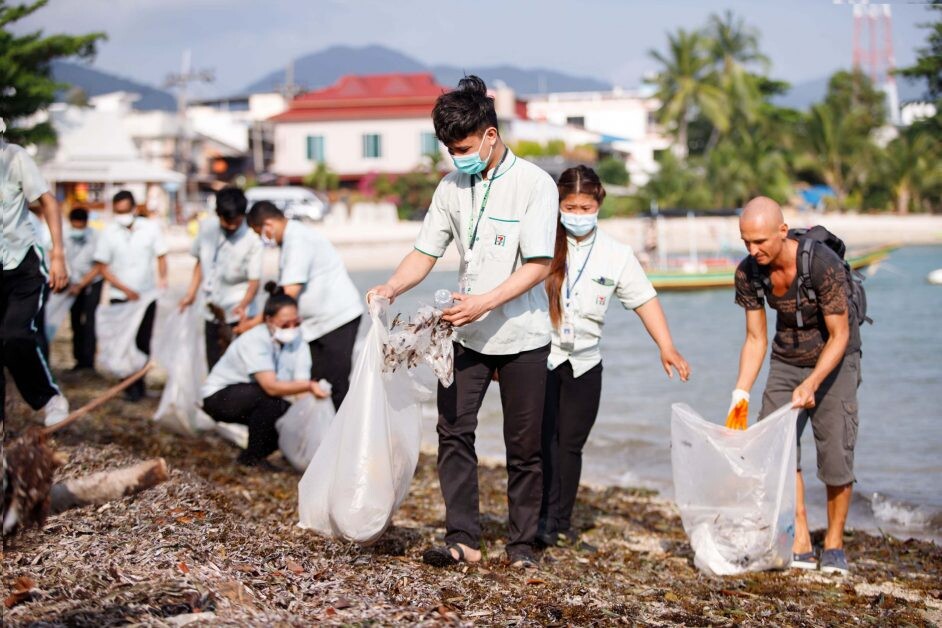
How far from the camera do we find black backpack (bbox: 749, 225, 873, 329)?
4.46 meters

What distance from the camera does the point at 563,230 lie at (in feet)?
16.1

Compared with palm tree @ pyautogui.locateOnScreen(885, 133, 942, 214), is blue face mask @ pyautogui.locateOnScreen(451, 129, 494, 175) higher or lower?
lower

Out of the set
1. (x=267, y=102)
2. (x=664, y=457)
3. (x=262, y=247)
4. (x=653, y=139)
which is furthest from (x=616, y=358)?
(x=267, y=102)

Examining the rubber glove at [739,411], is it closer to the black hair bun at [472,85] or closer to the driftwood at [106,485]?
the black hair bun at [472,85]

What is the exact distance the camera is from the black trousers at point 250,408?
6.08 m

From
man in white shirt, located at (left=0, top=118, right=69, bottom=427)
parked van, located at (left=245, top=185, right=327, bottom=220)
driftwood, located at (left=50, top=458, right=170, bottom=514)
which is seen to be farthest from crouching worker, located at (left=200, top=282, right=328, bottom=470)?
parked van, located at (left=245, top=185, right=327, bottom=220)

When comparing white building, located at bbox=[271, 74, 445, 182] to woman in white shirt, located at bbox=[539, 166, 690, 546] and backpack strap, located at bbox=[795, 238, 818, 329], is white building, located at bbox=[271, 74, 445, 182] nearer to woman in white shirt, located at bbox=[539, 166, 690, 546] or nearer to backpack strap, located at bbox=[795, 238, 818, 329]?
woman in white shirt, located at bbox=[539, 166, 690, 546]

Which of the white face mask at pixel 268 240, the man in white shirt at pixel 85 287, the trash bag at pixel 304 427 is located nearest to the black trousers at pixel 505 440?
the trash bag at pixel 304 427

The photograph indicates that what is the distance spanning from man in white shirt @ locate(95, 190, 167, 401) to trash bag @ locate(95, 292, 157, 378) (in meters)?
0.25

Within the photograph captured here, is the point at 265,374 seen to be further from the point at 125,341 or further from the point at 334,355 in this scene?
the point at 125,341

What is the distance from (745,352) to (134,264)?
19.9ft

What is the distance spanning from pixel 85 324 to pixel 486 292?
7306mm

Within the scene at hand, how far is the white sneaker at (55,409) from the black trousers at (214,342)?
5.08ft

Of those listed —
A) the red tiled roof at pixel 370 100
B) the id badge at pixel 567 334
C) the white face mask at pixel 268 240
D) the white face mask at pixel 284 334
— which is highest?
the red tiled roof at pixel 370 100
